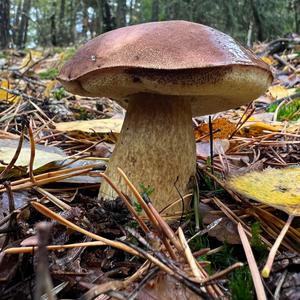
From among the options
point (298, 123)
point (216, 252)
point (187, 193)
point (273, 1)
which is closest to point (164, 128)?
point (187, 193)

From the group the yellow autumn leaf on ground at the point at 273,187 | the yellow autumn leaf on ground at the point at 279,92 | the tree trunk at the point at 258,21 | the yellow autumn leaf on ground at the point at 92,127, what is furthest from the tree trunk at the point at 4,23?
the yellow autumn leaf on ground at the point at 273,187

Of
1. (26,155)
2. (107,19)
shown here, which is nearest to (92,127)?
(26,155)

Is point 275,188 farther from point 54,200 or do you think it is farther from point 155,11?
point 155,11

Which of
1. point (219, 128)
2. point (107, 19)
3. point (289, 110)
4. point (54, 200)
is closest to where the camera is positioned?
point (54, 200)

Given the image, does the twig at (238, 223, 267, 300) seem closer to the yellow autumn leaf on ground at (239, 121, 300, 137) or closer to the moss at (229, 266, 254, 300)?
the moss at (229, 266, 254, 300)

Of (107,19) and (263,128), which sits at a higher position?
(107,19)

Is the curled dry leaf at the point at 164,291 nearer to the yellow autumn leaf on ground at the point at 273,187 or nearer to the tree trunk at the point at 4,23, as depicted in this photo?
the yellow autumn leaf on ground at the point at 273,187
